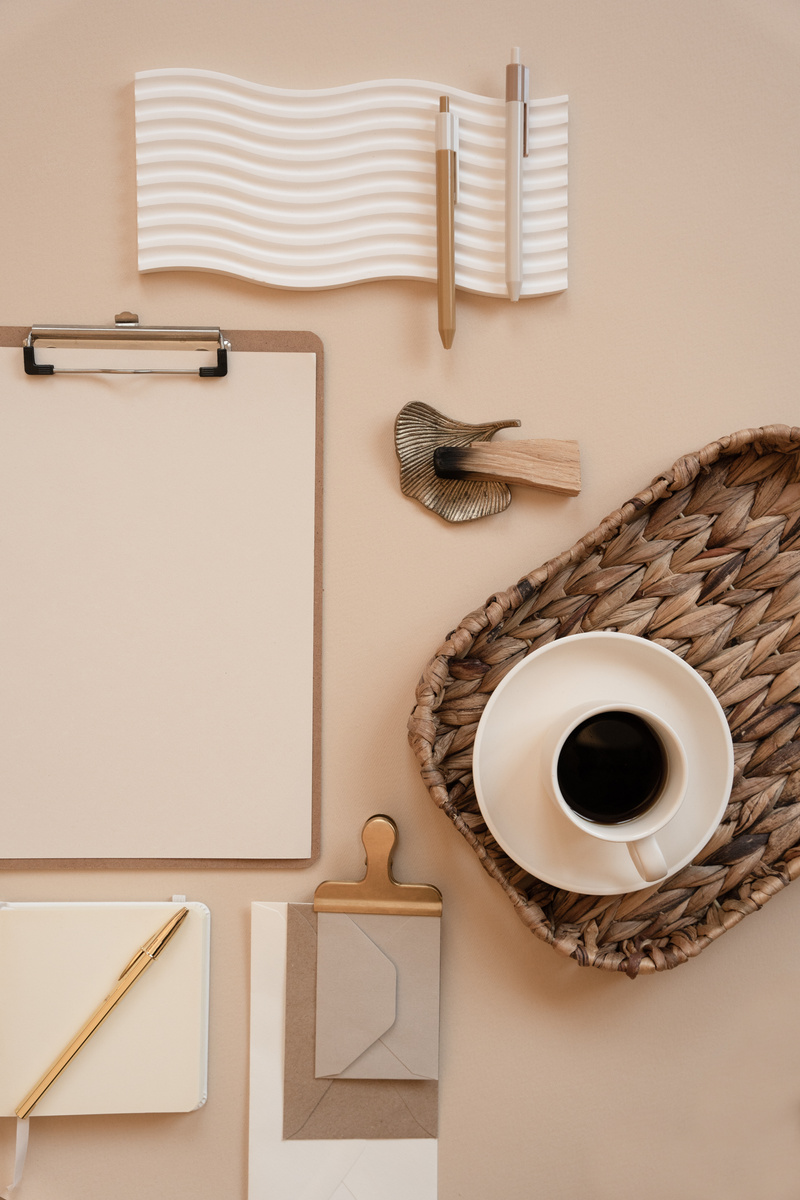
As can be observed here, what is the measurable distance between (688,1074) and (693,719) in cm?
31

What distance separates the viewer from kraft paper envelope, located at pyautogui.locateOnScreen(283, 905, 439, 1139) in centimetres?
63

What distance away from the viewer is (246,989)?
640 mm

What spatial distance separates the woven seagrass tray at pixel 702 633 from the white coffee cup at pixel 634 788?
9cm

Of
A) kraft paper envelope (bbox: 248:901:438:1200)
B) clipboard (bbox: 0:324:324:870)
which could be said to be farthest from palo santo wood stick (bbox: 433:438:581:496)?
kraft paper envelope (bbox: 248:901:438:1200)

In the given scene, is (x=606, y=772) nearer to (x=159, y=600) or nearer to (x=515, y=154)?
(x=159, y=600)

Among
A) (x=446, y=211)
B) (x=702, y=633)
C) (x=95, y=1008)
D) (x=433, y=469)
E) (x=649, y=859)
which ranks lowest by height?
(x=95, y=1008)

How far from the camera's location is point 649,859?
1.70 feet

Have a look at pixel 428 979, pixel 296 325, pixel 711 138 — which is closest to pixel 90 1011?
pixel 428 979

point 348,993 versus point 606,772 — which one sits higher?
point 606,772

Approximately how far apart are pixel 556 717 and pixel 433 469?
22cm

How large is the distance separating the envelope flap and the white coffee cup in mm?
212

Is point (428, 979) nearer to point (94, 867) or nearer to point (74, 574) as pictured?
point (94, 867)

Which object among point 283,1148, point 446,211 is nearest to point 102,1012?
point 283,1148

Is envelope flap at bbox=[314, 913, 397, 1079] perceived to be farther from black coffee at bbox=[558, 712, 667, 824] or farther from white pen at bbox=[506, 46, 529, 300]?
white pen at bbox=[506, 46, 529, 300]
